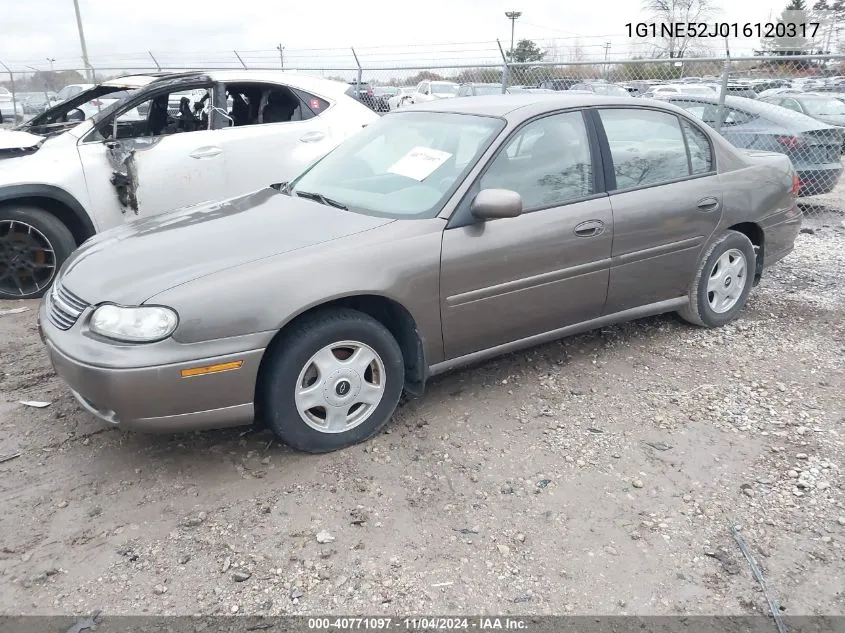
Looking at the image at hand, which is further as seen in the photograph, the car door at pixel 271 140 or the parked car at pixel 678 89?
the parked car at pixel 678 89

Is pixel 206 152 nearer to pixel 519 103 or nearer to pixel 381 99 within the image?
pixel 519 103

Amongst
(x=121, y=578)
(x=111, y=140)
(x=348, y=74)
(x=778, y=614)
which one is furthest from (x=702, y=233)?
(x=348, y=74)

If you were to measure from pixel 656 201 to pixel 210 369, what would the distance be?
8.99ft

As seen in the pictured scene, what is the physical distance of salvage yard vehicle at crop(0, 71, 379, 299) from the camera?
206 inches

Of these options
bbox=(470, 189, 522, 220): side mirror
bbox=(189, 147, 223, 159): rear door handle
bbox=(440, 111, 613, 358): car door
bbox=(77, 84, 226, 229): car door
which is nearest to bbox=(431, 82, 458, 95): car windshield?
bbox=(77, 84, 226, 229): car door

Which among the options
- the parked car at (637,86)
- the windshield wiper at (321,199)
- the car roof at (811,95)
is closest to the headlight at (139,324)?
the windshield wiper at (321,199)

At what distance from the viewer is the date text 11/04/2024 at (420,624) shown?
2.29 metres

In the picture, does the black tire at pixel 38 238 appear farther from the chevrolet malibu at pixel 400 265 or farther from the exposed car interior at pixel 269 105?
the chevrolet malibu at pixel 400 265

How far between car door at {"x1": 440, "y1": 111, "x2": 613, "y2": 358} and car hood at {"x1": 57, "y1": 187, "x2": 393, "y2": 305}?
50 centimetres

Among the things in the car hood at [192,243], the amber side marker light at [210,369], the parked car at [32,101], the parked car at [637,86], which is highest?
the parked car at [32,101]

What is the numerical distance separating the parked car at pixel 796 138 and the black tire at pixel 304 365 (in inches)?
257

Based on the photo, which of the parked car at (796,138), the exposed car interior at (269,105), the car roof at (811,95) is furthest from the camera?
the car roof at (811,95)

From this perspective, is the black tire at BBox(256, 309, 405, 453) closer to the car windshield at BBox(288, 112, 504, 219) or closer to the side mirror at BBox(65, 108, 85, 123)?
the car windshield at BBox(288, 112, 504, 219)

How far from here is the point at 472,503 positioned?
291 centimetres
